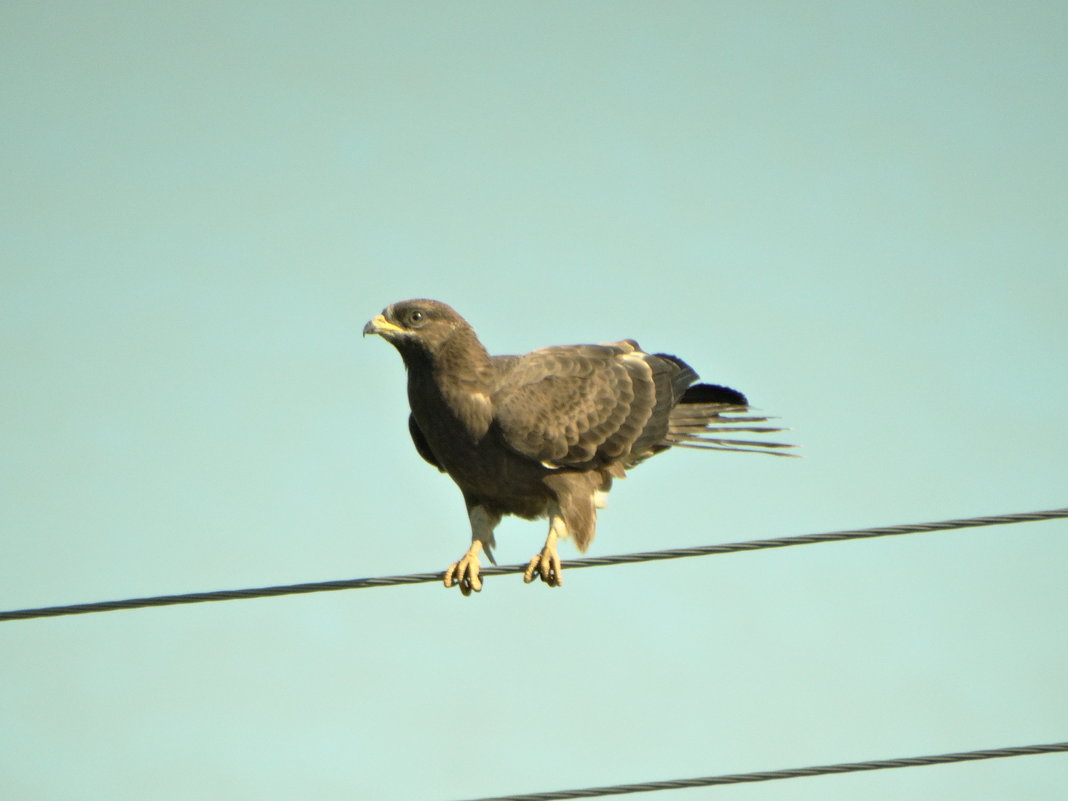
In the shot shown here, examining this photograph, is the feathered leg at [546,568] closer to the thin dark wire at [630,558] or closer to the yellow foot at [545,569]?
the yellow foot at [545,569]

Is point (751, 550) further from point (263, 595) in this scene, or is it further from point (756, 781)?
point (263, 595)

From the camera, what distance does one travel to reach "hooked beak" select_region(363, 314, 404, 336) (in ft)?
28.8

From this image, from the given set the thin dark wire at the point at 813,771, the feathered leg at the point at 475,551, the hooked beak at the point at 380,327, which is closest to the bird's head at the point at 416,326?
the hooked beak at the point at 380,327

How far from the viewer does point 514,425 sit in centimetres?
877

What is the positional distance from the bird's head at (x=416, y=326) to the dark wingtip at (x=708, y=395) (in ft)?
6.79

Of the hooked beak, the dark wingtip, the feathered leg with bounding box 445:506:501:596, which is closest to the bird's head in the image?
the hooked beak

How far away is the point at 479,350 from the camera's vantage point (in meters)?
9.12

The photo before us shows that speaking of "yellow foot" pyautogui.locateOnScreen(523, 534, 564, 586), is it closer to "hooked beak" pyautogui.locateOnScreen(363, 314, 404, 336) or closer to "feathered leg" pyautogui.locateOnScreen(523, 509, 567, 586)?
"feathered leg" pyautogui.locateOnScreen(523, 509, 567, 586)

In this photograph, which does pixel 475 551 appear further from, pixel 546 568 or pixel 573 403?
pixel 573 403

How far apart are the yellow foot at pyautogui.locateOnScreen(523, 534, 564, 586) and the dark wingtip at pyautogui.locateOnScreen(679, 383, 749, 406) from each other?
2.18m

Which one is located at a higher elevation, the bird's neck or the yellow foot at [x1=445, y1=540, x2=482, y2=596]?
the bird's neck

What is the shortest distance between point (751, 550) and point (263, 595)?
6.83ft

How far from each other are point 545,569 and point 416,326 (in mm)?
1778

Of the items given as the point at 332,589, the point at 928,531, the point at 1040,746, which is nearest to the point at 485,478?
the point at 332,589
